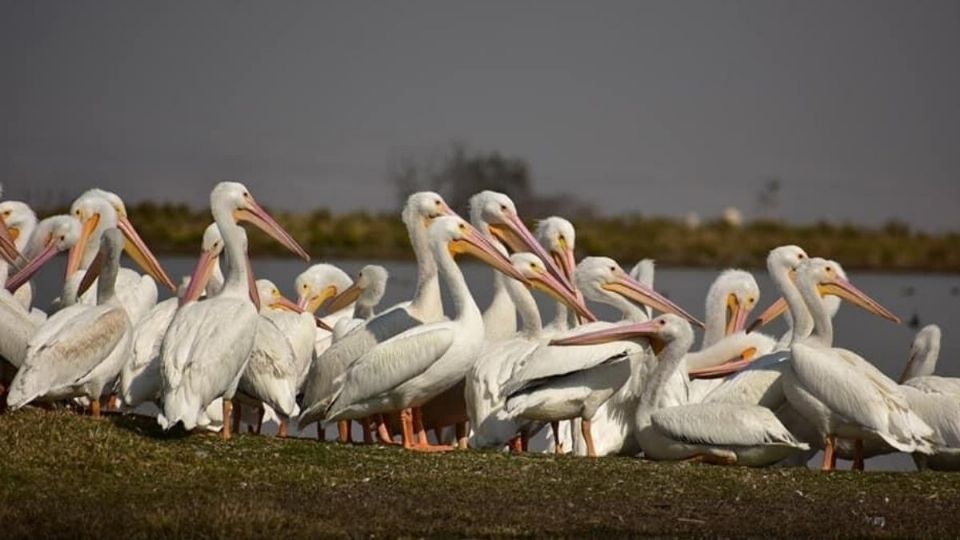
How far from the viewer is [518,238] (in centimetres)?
1398

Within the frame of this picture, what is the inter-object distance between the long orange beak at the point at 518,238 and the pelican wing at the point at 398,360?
229 cm

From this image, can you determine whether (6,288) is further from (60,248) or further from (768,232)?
(768,232)

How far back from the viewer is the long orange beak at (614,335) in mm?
11484

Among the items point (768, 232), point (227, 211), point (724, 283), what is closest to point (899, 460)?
point (724, 283)

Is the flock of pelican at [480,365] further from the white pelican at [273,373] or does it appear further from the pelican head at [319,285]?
the pelican head at [319,285]

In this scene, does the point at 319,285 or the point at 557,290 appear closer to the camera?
the point at 557,290

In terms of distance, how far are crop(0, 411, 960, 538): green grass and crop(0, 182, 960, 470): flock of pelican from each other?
0.42m

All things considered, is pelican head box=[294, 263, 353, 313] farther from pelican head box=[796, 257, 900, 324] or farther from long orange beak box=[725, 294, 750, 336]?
pelican head box=[796, 257, 900, 324]

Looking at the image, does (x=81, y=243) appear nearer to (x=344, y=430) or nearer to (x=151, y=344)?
(x=151, y=344)

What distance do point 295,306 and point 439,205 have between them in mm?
1579

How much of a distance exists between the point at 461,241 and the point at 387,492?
2974 millimetres

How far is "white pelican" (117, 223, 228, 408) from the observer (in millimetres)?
11898

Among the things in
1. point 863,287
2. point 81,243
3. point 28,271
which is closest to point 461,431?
point 28,271

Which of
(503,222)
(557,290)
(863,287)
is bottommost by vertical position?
(557,290)
